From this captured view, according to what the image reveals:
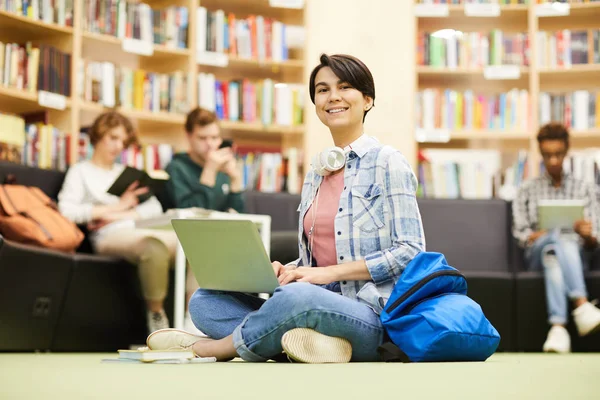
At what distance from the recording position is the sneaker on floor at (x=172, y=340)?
221cm

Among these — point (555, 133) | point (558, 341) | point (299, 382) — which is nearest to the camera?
point (299, 382)

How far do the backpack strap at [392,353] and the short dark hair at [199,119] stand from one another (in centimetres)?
228

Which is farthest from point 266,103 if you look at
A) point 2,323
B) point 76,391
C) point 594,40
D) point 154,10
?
point 76,391

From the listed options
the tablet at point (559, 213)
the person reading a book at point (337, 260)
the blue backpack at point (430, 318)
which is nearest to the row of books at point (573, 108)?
the tablet at point (559, 213)

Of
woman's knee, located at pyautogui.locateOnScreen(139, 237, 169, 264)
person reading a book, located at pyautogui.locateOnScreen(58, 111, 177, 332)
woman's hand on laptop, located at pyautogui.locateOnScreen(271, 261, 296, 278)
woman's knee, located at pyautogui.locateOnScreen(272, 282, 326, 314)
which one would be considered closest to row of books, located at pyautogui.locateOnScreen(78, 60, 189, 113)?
person reading a book, located at pyautogui.locateOnScreen(58, 111, 177, 332)

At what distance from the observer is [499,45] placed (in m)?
5.36

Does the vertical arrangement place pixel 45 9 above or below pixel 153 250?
above

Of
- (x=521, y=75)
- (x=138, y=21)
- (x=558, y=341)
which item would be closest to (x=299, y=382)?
(x=558, y=341)

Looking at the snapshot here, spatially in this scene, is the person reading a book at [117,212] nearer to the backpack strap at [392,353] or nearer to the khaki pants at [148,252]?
the khaki pants at [148,252]

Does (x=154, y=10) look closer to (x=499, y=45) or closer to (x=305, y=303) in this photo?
(x=499, y=45)

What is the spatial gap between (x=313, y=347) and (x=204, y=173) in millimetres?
2146

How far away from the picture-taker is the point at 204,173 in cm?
407

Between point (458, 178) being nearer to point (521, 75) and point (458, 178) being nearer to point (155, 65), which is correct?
point (521, 75)

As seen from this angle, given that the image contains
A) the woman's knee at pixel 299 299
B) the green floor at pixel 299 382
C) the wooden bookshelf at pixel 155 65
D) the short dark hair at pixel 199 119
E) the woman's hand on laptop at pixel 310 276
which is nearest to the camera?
the green floor at pixel 299 382
